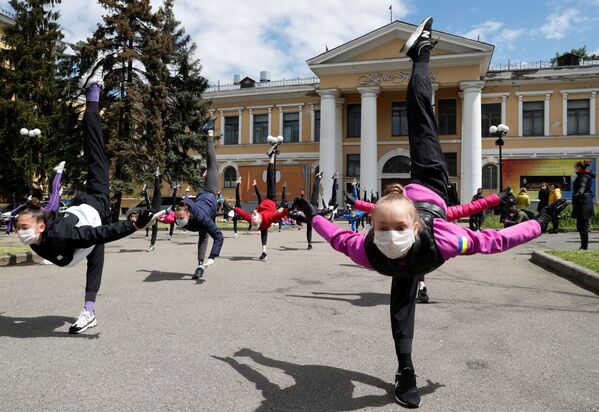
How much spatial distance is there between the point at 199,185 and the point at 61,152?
8.61m

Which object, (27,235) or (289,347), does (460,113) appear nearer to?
(289,347)

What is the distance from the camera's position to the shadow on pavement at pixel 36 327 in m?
4.85

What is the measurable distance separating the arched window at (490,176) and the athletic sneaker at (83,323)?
34.5 meters

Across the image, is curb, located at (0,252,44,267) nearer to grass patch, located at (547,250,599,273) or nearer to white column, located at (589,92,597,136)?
grass patch, located at (547,250,599,273)

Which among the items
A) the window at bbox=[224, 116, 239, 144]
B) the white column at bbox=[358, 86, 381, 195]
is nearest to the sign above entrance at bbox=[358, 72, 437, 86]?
the white column at bbox=[358, 86, 381, 195]

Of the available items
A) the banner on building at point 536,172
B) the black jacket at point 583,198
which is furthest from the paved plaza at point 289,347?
the banner on building at point 536,172

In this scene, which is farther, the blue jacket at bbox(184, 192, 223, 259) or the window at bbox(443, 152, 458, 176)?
the window at bbox(443, 152, 458, 176)

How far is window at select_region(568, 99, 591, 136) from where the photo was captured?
114 feet

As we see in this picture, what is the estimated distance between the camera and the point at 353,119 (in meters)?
39.2

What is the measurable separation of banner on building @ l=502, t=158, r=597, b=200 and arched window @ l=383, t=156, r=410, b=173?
736 centimetres

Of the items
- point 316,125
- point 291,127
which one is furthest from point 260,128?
point 316,125

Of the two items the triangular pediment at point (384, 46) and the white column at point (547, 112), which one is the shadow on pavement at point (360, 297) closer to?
the triangular pediment at point (384, 46)

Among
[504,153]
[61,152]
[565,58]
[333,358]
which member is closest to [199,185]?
[61,152]

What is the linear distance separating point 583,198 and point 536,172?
26370 mm
